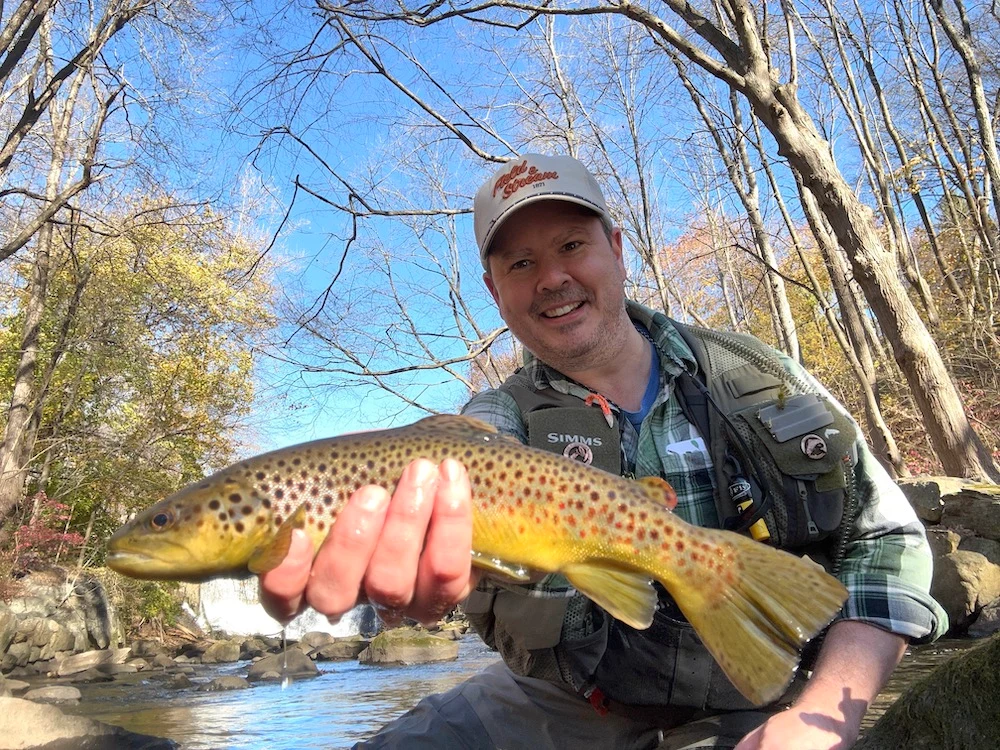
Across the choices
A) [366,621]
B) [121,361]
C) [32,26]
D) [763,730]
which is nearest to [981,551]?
[763,730]

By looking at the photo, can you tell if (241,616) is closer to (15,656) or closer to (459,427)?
(15,656)

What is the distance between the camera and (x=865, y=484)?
2.96 meters

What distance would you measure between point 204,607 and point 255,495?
89.8ft

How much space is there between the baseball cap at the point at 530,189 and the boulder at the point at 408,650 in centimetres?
1497

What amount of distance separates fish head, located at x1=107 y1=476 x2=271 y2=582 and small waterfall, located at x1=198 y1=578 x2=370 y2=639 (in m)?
24.7

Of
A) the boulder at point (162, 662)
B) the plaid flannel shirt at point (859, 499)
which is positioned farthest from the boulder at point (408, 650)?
the plaid flannel shirt at point (859, 499)

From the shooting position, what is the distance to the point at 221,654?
70.7ft

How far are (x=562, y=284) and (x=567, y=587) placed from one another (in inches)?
50.0

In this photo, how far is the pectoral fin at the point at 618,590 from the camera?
2.27 meters

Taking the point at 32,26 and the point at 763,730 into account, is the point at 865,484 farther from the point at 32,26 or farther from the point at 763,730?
the point at 32,26

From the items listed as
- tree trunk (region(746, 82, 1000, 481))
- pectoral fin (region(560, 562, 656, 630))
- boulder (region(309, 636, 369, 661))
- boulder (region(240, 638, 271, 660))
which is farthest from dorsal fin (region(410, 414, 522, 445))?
boulder (region(240, 638, 271, 660))

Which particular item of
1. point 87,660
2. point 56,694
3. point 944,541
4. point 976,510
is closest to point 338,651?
point 87,660

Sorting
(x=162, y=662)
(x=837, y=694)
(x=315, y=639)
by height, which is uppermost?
(x=837, y=694)

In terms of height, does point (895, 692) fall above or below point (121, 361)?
below
